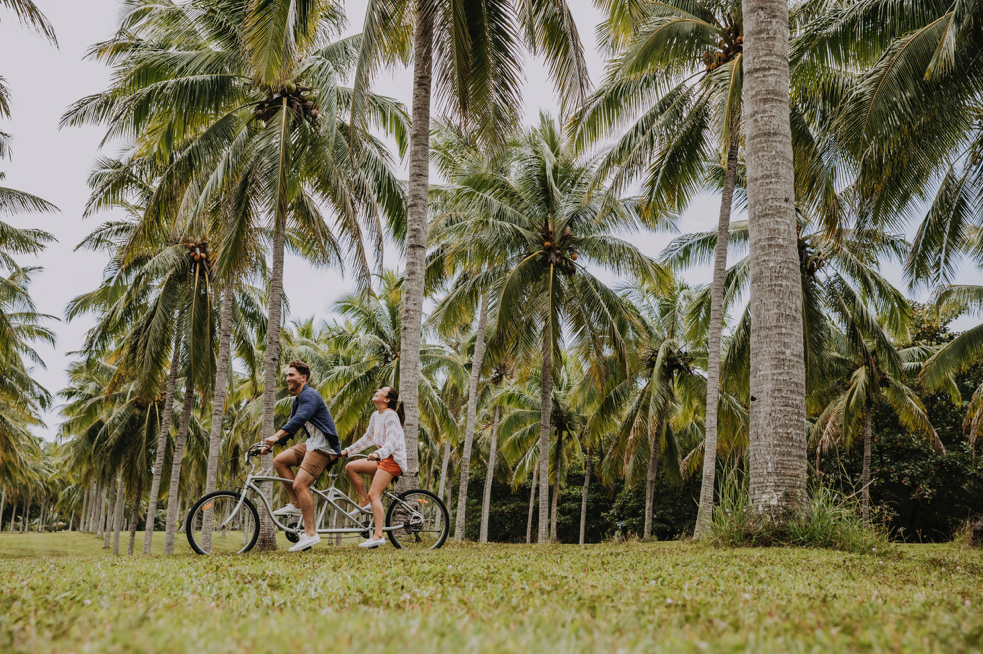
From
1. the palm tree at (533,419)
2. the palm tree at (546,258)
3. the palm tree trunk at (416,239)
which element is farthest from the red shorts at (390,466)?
the palm tree at (533,419)

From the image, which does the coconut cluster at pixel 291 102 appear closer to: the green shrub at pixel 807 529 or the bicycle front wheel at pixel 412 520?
the bicycle front wheel at pixel 412 520

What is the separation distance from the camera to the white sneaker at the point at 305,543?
6.45 m

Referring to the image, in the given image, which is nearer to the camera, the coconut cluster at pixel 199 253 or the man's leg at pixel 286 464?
the man's leg at pixel 286 464

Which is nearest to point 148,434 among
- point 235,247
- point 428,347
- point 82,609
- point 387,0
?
point 428,347

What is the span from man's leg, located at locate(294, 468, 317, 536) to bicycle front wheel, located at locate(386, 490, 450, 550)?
1137 millimetres

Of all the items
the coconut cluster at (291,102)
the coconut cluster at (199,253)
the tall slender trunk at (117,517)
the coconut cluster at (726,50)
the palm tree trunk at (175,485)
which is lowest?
the tall slender trunk at (117,517)

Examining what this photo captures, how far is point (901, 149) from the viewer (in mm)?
10891

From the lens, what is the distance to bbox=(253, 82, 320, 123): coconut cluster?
13953mm

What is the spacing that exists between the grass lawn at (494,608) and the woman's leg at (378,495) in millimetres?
2155

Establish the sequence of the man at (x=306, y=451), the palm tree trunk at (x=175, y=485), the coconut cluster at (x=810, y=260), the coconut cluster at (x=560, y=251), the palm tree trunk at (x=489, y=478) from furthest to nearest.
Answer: the palm tree trunk at (x=489, y=478)
the coconut cluster at (x=560, y=251)
the palm tree trunk at (x=175, y=485)
the coconut cluster at (x=810, y=260)
the man at (x=306, y=451)

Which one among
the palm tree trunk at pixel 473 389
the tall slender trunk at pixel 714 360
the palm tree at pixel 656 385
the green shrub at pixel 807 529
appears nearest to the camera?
the green shrub at pixel 807 529

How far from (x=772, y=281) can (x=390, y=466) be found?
449 centimetres

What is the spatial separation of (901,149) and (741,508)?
763 cm

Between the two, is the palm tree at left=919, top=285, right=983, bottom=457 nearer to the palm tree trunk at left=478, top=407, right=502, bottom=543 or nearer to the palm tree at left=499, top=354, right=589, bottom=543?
the palm tree at left=499, top=354, right=589, bottom=543
